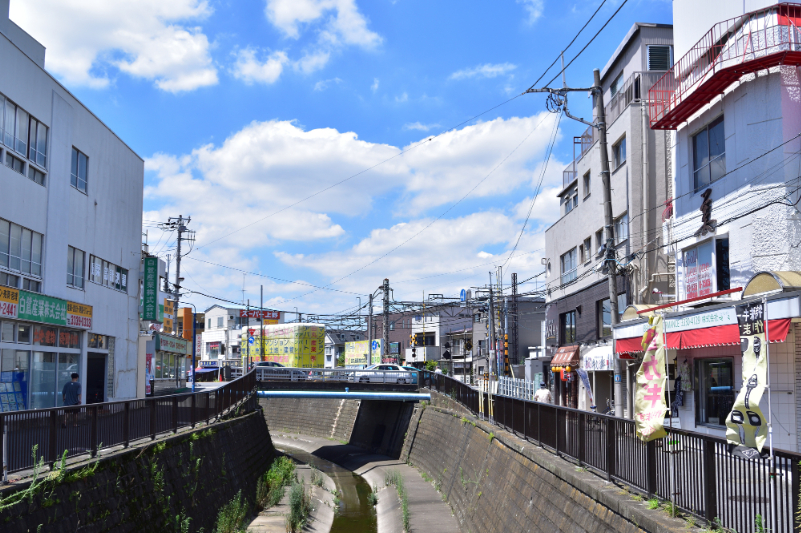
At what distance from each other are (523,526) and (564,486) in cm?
203

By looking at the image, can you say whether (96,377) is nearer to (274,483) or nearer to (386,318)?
(274,483)

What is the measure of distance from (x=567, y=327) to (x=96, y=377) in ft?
75.7

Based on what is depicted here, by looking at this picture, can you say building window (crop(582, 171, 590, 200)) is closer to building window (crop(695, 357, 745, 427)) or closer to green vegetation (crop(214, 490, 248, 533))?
building window (crop(695, 357, 745, 427))

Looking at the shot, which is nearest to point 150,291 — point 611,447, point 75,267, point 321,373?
point 75,267

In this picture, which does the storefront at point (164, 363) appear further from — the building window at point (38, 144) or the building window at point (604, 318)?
the building window at point (604, 318)

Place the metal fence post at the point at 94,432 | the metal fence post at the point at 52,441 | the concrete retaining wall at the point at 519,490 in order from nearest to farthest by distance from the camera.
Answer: the concrete retaining wall at the point at 519,490
the metal fence post at the point at 52,441
the metal fence post at the point at 94,432

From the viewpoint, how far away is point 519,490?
14867 millimetres

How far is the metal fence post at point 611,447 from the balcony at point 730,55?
38.2 ft

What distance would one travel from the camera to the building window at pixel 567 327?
35.6 meters

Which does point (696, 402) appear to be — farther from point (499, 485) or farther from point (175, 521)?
point (175, 521)

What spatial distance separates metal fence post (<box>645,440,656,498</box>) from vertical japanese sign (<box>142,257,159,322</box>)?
85.8 feet

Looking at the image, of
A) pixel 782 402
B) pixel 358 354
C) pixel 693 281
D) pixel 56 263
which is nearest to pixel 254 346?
pixel 358 354

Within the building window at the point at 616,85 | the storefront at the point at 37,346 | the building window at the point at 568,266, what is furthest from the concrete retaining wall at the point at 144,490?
the building window at the point at 616,85

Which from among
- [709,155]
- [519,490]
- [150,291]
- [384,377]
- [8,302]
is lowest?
[519,490]
